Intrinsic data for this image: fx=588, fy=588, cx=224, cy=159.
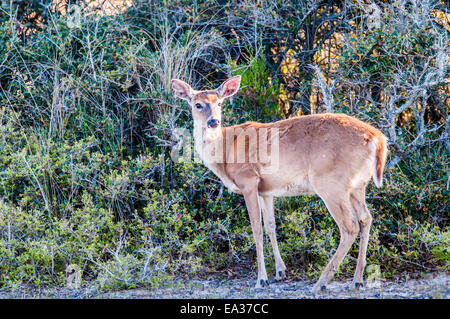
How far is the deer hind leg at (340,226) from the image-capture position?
589 centimetres

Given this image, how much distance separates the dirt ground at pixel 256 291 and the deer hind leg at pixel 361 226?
5.7 inches

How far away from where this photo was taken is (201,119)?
6.84m

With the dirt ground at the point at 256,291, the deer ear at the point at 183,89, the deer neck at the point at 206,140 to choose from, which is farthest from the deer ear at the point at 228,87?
the dirt ground at the point at 256,291

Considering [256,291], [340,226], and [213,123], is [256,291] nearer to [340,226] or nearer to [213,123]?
[340,226]

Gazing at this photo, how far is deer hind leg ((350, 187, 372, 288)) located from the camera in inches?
236

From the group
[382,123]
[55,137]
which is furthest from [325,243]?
[55,137]

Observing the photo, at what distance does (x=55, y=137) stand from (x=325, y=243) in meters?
3.95

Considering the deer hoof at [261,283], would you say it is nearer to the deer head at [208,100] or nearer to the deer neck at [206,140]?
the deer neck at [206,140]

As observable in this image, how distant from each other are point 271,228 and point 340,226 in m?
0.99

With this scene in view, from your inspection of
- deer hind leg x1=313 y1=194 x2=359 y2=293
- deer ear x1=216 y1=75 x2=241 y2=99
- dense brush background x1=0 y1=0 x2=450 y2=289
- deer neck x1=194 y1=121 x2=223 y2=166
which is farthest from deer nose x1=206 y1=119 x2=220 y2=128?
deer hind leg x1=313 y1=194 x2=359 y2=293

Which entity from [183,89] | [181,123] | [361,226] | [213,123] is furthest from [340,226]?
[181,123]

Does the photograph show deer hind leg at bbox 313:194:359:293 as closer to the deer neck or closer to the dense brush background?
the dense brush background

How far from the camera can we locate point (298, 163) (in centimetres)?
627
